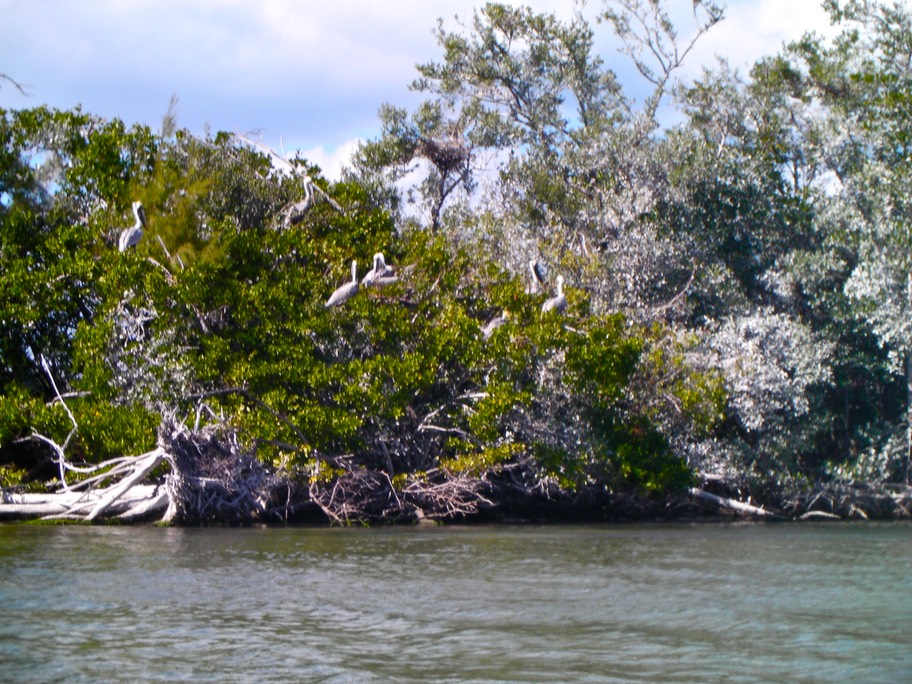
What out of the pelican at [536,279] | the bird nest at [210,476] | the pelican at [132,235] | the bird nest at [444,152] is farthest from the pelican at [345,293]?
the bird nest at [444,152]

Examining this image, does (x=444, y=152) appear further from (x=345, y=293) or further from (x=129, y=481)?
(x=129, y=481)

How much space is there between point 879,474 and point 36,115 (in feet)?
57.5

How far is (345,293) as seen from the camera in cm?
1836

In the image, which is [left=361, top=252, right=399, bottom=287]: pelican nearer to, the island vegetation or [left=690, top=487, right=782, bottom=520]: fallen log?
the island vegetation

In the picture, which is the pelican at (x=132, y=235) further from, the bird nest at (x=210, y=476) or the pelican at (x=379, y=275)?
the pelican at (x=379, y=275)

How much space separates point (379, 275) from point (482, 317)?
2.88 meters

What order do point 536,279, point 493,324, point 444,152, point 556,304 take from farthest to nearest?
point 444,152 < point 536,279 < point 493,324 < point 556,304

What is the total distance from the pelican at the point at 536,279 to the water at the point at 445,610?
21.6ft

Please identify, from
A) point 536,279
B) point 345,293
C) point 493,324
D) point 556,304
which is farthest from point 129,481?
point 536,279

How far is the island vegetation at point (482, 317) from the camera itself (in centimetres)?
1755

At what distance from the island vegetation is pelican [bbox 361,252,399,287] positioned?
8 centimetres

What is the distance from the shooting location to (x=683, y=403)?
783 inches

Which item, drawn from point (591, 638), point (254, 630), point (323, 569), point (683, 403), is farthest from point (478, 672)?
point (683, 403)

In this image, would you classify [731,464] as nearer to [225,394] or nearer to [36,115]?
[225,394]
